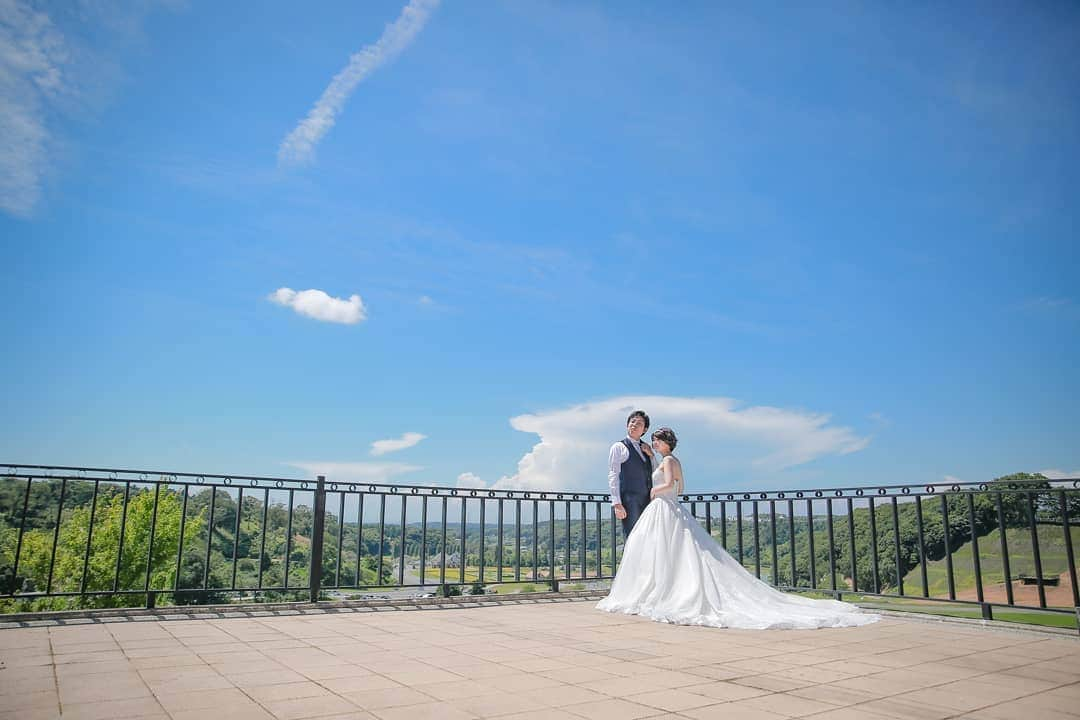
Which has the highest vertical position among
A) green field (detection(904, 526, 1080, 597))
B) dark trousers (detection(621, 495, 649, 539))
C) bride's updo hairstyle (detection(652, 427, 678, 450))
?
bride's updo hairstyle (detection(652, 427, 678, 450))

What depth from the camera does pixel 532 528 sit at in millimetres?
7641

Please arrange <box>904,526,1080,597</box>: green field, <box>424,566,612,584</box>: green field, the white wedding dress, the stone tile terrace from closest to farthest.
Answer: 1. the stone tile terrace
2. <box>904,526,1080,597</box>: green field
3. the white wedding dress
4. <box>424,566,612,584</box>: green field

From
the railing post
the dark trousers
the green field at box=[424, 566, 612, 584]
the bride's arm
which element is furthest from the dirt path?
the railing post

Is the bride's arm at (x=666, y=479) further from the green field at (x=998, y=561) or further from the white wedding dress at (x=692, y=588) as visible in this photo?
the green field at (x=998, y=561)

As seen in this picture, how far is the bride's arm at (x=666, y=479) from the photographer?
6.48 meters

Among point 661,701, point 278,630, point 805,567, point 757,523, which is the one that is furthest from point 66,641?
point 805,567

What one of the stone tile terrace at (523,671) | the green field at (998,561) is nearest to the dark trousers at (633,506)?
the stone tile terrace at (523,671)

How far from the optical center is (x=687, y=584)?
5.79 m

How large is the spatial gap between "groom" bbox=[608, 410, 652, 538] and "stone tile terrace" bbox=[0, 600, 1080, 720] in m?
1.67

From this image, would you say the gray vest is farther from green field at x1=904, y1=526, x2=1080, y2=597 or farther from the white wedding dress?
green field at x1=904, y1=526, x2=1080, y2=597

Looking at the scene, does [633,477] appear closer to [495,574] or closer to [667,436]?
[667,436]

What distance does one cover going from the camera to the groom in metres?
6.99

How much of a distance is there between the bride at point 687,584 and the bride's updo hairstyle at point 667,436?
2 cm

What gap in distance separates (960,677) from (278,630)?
4571 millimetres
